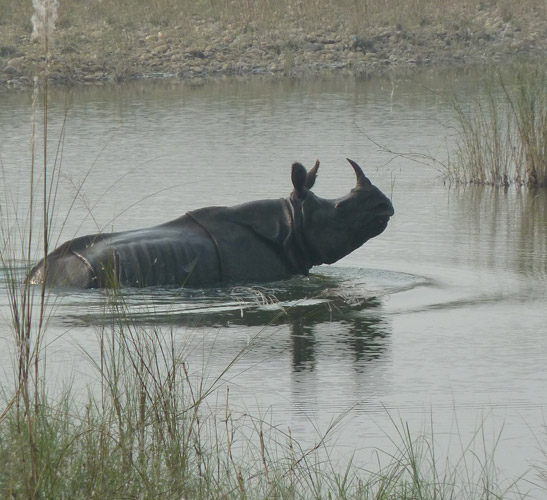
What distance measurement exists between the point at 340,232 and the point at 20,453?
15.9ft

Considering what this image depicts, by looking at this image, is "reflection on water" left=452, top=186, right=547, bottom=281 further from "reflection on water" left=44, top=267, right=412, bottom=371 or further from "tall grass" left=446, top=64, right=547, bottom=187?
"reflection on water" left=44, top=267, right=412, bottom=371

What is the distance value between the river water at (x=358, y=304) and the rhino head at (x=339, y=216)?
0.25m

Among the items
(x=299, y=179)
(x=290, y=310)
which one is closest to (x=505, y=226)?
(x=299, y=179)

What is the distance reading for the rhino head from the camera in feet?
28.6

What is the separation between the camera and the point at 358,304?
8109 millimetres

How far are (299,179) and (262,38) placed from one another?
70.7 feet

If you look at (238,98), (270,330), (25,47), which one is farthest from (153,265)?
(25,47)

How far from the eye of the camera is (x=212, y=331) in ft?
23.8

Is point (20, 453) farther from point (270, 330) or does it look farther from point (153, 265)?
point (153, 265)

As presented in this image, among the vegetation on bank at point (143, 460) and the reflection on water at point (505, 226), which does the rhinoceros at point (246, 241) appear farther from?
the vegetation on bank at point (143, 460)

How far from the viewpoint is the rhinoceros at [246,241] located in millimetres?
8234

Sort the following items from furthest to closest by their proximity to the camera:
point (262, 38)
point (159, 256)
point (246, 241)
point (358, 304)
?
point (262, 38) < point (246, 241) < point (159, 256) < point (358, 304)

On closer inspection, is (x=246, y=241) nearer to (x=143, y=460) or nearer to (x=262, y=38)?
(x=143, y=460)

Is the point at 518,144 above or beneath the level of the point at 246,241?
above
